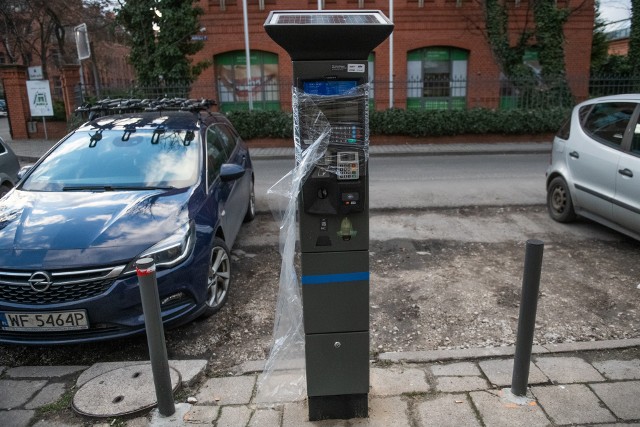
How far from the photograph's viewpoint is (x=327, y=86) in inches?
97.0

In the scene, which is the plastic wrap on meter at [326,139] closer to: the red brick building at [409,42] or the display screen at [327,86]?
the display screen at [327,86]

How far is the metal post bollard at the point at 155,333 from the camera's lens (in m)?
2.75

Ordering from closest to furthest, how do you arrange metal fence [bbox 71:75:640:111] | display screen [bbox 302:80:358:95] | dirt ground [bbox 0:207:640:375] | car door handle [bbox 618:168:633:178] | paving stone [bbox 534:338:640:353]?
1. display screen [bbox 302:80:358:95]
2. paving stone [bbox 534:338:640:353]
3. dirt ground [bbox 0:207:640:375]
4. car door handle [bbox 618:168:633:178]
5. metal fence [bbox 71:75:640:111]

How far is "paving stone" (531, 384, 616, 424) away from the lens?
9.59ft

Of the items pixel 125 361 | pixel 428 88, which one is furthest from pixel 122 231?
pixel 428 88

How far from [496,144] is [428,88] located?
12.2ft

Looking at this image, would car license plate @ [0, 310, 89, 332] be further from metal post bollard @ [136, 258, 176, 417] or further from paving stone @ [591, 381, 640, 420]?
paving stone @ [591, 381, 640, 420]

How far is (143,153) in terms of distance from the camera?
4.86m

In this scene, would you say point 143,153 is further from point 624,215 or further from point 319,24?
point 624,215

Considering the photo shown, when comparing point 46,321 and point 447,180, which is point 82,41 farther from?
point 46,321

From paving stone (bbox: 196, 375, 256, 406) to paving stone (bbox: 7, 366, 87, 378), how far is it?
1.02m

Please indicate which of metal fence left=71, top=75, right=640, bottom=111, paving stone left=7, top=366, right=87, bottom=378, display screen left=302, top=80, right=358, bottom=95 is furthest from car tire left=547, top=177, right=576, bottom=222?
metal fence left=71, top=75, right=640, bottom=111

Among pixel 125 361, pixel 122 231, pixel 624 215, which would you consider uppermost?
pixel 122 231

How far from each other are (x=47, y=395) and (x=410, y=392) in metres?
2.35
